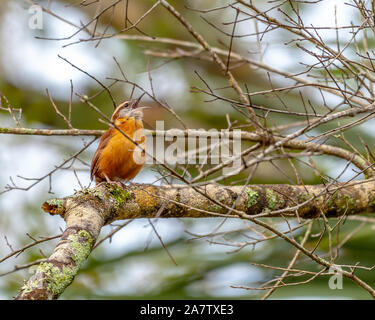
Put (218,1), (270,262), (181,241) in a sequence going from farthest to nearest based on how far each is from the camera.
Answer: (218,1)
(181,241)
(270,262)

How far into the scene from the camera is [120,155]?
5059 mm

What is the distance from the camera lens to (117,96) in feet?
28.5

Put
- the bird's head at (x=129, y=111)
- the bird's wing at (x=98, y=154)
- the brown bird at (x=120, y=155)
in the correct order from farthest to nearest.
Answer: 1. the bird's head at (x=129, y=111)
2. the bird's wing at (x=98, y=154)
3. the brown bird at (x=120, y=155)

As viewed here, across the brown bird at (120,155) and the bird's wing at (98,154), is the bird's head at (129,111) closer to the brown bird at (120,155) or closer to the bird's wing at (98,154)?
the brown bird at (120,155)

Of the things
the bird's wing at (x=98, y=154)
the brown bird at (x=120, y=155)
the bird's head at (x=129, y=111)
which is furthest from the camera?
the bird's head at (x=129, y=111)

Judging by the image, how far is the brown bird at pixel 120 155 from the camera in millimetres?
5016

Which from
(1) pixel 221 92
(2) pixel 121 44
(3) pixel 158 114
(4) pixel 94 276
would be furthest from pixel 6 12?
(4) pixel 94 276

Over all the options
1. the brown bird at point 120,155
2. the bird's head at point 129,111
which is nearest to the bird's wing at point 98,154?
the brown bird at point 120,155

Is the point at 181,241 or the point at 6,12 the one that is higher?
the point at 6,12

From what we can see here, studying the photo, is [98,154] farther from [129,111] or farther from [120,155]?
[129,111]

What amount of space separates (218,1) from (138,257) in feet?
12.9

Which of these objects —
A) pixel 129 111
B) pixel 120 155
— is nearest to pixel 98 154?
pixel 120 155

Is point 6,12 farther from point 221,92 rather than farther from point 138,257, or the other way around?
point 138,257

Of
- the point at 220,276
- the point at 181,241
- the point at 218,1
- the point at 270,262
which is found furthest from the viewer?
the point at 218,1
